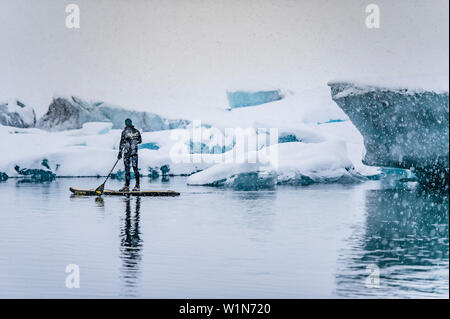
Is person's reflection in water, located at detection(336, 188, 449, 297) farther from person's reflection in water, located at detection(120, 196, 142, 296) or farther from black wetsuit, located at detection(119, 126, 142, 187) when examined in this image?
black wetsuit, located at detection(119, 126, 142, 187)

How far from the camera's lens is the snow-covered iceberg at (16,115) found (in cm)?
2085

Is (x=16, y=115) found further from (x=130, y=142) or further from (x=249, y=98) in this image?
(x=130, y=142)

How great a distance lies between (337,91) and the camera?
1027cm

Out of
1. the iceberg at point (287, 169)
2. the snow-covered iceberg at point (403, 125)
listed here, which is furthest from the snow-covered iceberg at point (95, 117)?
the snow-covered iceberg at point (403, 125)

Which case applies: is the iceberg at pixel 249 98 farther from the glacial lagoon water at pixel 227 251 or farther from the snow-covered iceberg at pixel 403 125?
the glacial lagoon water at pixel 227 251

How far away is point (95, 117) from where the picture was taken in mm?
23781

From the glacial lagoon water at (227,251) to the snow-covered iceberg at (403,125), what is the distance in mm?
2243

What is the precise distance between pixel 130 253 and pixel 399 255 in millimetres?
1579

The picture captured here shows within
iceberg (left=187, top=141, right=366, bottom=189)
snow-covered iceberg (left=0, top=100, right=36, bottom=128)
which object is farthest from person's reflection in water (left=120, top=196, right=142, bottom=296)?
snow-covered iceberg (left=0, top=100, right=36, bottom=128)

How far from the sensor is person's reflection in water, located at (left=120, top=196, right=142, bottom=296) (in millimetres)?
3298

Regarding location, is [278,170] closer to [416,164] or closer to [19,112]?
[416,164]

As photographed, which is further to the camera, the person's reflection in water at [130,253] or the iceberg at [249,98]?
the iceberg at [249,98]

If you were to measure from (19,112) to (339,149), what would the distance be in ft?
38.7
